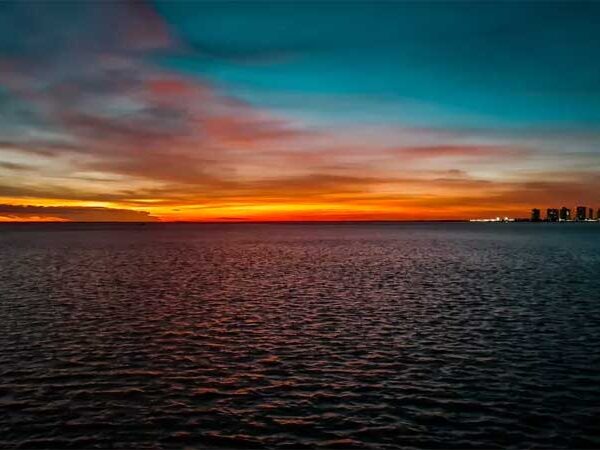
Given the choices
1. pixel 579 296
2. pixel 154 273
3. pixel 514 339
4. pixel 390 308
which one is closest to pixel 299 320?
pixel 390 308

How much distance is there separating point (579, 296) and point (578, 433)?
36301mm

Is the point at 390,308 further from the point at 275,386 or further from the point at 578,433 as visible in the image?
the point at 578,433

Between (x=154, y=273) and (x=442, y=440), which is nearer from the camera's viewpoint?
(x=442, y=440)

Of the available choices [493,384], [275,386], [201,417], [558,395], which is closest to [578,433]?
[558,395]

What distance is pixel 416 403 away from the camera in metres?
22.8

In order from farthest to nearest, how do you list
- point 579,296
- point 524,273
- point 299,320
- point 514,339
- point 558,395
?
1. point 524,273
2. point 579,296
3. point 299,320
4. point 514,339
5. point 558,395

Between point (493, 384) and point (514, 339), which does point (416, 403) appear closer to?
point (493, 384)

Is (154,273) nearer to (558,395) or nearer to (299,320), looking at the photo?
(299,320)

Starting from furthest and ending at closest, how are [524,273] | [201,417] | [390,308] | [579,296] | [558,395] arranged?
[524,273], [579,296], [390,308], [558,395], [201,417]

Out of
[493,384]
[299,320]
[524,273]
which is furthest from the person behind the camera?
[524,273]

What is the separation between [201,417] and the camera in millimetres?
21438

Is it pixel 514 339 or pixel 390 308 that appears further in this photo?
pixel 390 308

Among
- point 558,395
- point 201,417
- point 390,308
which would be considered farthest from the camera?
point 390,308

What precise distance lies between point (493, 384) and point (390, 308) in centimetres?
2058
